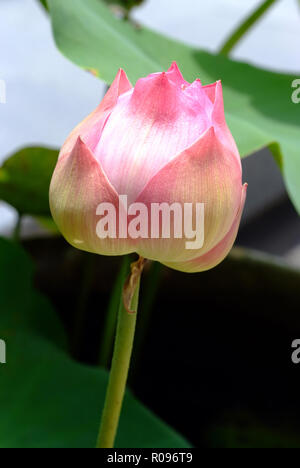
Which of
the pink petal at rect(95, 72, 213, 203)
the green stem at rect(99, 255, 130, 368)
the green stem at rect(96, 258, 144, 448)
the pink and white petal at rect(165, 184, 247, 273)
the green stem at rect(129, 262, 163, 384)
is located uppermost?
the green stem at rect(129, 262, 163, 384)

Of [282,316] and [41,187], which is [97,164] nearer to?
[41,187]

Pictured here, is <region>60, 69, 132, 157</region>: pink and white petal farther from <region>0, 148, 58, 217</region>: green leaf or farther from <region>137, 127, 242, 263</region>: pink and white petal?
<region>0, 148, 58, 217</region>: green leaf

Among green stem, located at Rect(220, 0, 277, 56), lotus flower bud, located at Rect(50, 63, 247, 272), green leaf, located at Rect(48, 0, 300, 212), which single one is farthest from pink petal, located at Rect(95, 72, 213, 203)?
green stem, located at Rect(220, 0, 277, 56)

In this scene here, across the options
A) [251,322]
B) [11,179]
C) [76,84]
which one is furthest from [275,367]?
[76,84]

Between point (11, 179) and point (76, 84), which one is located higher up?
point (76, 84)

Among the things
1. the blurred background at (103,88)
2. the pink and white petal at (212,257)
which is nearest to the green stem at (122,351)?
the pink and white petal at (212,257)

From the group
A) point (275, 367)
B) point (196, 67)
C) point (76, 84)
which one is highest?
point (76, 84)

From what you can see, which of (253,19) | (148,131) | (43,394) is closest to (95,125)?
(148,131)
